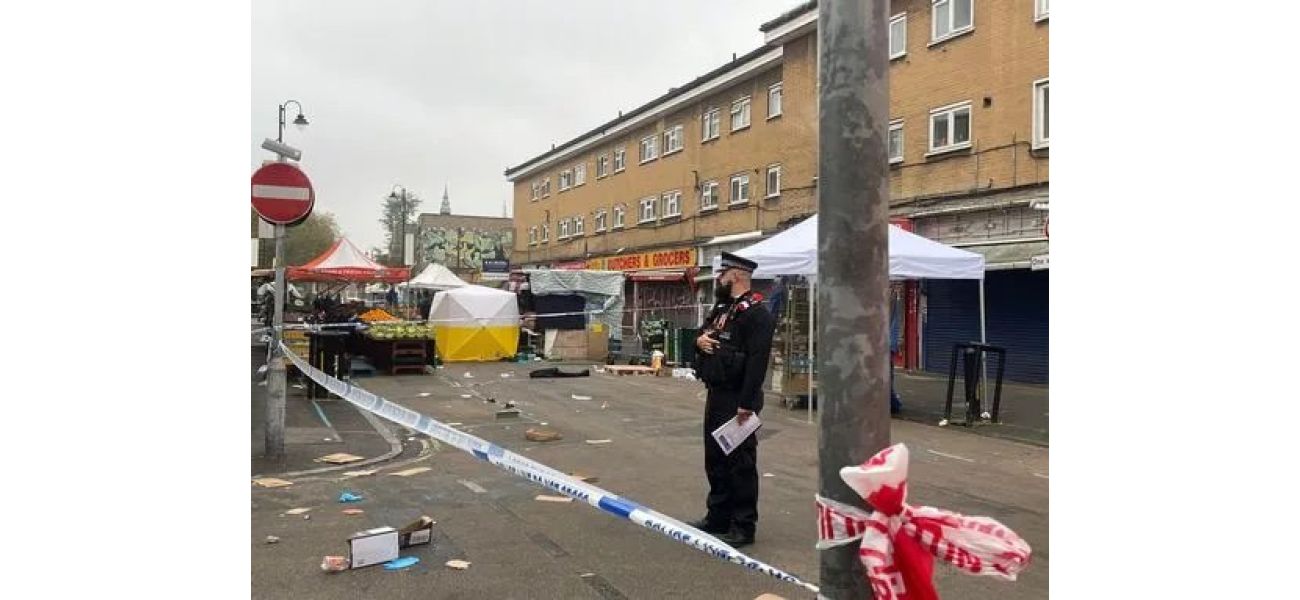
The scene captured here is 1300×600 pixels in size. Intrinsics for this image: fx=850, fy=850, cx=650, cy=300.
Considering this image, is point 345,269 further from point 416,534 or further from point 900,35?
point 416,534

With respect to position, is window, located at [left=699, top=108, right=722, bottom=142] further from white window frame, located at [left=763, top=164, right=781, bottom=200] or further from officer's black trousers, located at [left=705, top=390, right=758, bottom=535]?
officer's black trousers, located at [left=705, top=390, right=758, bottom=535]

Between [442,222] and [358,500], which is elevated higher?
[442,222]

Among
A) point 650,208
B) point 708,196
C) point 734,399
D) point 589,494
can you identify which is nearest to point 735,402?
point 734,399

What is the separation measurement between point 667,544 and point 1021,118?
1484 centimetres

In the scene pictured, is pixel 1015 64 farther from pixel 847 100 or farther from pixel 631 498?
pixel 847 100

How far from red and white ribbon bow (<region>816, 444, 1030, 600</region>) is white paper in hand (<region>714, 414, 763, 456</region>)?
3417 mm

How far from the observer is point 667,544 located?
546 cm

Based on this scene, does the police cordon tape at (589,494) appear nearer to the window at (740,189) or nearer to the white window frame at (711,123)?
the window at (740,189)

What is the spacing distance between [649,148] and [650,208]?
2.61 meters

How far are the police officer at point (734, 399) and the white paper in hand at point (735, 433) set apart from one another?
1.6 inches

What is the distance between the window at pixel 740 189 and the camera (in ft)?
90.4

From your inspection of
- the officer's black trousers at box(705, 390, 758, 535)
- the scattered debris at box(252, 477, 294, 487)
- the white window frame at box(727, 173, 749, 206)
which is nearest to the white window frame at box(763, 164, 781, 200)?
the white window frame at box(727, 173, 749, 206)

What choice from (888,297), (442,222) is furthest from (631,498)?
(442,222)

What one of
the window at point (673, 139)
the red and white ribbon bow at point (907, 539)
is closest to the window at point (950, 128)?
the window at point (673, 139)
